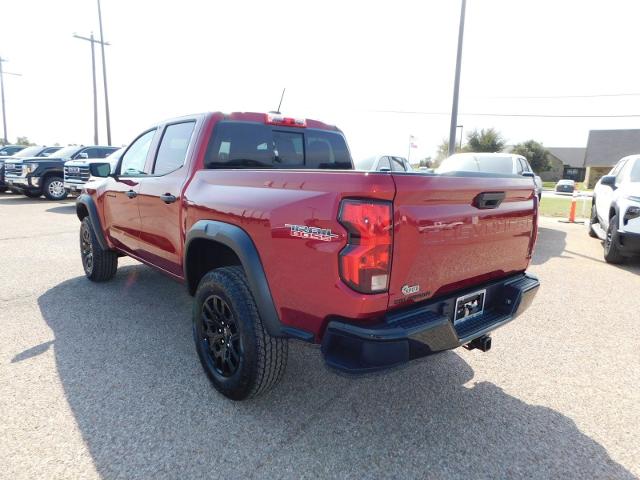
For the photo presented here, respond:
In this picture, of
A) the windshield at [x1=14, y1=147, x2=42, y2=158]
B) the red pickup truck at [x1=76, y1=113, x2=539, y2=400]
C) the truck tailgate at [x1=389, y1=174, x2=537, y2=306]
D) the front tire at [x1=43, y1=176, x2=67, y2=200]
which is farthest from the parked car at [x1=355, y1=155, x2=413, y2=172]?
the windshield at [x1=14, y1=147, x2=42, y2=158]

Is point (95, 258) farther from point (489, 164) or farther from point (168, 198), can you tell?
point (489, 164)

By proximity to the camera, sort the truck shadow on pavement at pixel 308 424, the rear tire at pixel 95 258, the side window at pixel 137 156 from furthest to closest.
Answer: the rear tire at pixel 95 258
the side window at pixel 137 156
the truck shadow on pavement at pixel 308 424

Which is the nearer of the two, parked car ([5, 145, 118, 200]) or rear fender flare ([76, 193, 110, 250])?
rear fender flare ([76, 193, 110, 250])

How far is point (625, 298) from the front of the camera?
4.91 metres

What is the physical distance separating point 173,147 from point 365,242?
237 centimetres

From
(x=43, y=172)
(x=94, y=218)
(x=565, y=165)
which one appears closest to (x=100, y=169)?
(x=94, y=218)

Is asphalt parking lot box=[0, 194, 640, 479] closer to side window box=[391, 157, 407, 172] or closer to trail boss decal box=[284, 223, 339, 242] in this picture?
trail boss decal box=[284, 223, 339, 242]

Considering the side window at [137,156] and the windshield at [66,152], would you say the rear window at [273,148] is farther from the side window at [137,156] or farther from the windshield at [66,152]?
the windshield at [66,152]

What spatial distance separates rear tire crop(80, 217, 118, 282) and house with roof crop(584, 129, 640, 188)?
2292 inches

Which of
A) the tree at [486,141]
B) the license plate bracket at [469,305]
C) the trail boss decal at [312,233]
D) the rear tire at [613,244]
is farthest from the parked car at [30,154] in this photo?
the tree at [486,141]

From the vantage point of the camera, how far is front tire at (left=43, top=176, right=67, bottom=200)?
1420cm

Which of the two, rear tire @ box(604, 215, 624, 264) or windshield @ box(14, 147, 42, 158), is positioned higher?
windshield @ box(14, 147, 42, 158)

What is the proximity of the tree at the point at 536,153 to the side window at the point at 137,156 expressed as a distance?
6006 centimetres

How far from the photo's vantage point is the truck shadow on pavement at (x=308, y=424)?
2.11 meters
